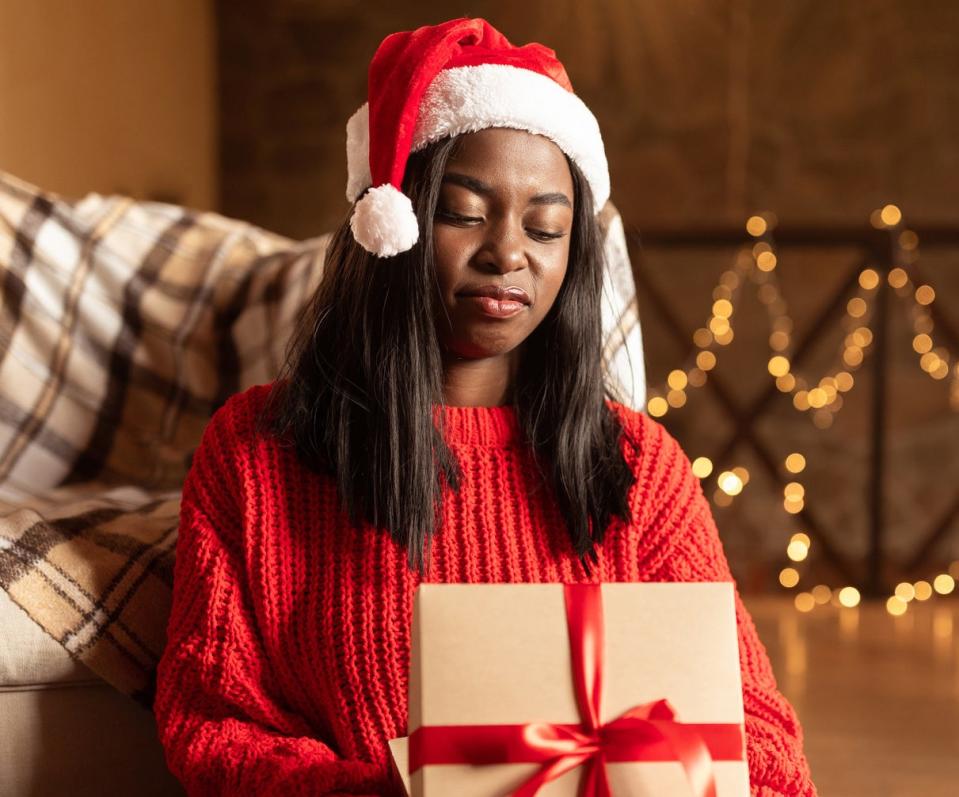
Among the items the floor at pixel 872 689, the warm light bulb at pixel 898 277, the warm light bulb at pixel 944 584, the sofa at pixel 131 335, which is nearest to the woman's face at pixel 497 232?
the sofa at pixel 131 335

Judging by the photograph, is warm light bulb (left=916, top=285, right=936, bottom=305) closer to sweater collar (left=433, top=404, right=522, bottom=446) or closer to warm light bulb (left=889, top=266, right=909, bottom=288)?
warm light bulb (left=889, top=266, right=909, bottom=288)

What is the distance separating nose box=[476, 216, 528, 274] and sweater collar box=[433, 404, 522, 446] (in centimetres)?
14

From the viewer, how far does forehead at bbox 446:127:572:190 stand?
32.5 inches

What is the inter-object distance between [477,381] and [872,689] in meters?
1.48

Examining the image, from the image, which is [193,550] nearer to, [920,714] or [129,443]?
[129,443]

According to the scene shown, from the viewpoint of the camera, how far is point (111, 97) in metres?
2.67

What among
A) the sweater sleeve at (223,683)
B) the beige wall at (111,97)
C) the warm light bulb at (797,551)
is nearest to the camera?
the sweater sleeve at (223,683)

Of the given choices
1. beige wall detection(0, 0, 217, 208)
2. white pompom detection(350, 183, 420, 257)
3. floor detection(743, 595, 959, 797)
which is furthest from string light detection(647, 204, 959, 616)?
white pompom detection(350, 183, 420, 257)

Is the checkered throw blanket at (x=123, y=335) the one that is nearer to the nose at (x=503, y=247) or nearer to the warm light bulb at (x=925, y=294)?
the nose at (x=503, y=247)

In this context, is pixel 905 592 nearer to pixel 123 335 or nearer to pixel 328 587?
pixel 123 335

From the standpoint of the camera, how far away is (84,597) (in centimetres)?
A: 101

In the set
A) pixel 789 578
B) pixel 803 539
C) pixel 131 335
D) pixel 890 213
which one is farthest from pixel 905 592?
pixel 131 335

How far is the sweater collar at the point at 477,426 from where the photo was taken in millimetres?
903

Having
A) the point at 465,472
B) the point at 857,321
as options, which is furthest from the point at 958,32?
the point at 465,472
